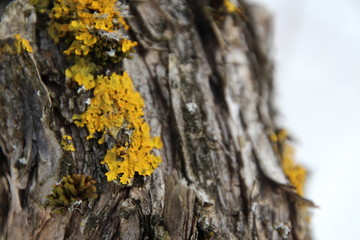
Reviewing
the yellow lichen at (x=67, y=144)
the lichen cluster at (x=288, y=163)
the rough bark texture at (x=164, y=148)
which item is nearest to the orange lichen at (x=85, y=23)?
the rough bark texture at (x=164, y=148)

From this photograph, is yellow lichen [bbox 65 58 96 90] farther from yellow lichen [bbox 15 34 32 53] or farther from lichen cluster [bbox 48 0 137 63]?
yellow lichen [bbox 15 34 32 53]

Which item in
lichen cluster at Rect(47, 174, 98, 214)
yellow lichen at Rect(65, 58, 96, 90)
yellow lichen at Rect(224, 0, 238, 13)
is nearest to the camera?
lichen cluster at Rect(47, 174, 98, 214)

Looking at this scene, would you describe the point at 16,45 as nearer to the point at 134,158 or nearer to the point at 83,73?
the point at 83,73

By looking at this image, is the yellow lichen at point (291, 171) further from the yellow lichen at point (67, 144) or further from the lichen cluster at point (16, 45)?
the lichen cluster at point (16, 45)

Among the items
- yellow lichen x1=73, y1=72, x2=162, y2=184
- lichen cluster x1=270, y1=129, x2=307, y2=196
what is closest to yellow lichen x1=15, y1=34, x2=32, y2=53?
yellow lichen x1=73, y1=72, x2=162, y2=184

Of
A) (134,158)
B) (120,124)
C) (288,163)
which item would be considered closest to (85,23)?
(120,124)

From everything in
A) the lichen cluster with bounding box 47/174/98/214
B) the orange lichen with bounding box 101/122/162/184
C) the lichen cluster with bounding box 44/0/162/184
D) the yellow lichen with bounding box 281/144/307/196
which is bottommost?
the yellow lichen with bounding box 281/144/307/196

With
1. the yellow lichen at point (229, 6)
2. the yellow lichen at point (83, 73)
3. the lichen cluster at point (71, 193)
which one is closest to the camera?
the lichen cluster at point (71, 193)
